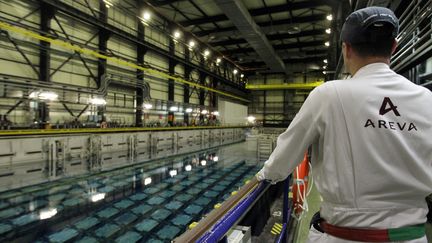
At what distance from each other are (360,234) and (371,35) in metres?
0.71

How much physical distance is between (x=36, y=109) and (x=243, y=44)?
1351 centimetres

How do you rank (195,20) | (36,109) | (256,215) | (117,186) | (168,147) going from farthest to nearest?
(195,20), (168,147), (36,109), (117,186), (256,215)

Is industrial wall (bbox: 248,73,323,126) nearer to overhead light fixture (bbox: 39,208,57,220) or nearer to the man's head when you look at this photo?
overhead light fixture (bbox: 39,208,57,220)

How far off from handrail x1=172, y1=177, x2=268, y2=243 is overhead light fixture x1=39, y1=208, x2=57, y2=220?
4.69 meters

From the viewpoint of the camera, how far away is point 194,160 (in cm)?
1088

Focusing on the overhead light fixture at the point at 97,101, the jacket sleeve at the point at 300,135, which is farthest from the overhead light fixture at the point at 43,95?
the jacket sleeve at the point at 300,135

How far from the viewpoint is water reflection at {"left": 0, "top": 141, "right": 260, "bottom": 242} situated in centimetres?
425

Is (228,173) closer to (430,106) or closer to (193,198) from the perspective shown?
(193,198)

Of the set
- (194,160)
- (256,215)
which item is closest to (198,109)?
(194,160)

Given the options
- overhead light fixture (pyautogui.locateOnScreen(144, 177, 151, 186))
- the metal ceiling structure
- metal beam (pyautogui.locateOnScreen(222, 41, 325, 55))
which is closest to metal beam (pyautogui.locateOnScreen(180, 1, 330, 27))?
the metal ceiling structure

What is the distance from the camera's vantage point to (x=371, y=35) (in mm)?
905

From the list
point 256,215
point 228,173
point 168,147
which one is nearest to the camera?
point 256,215

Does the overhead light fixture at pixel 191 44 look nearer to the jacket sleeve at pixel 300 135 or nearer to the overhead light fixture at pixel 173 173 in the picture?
the overhead light fixture at pixel 173 173

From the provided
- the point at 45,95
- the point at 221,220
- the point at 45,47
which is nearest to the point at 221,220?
the point at 221,220
